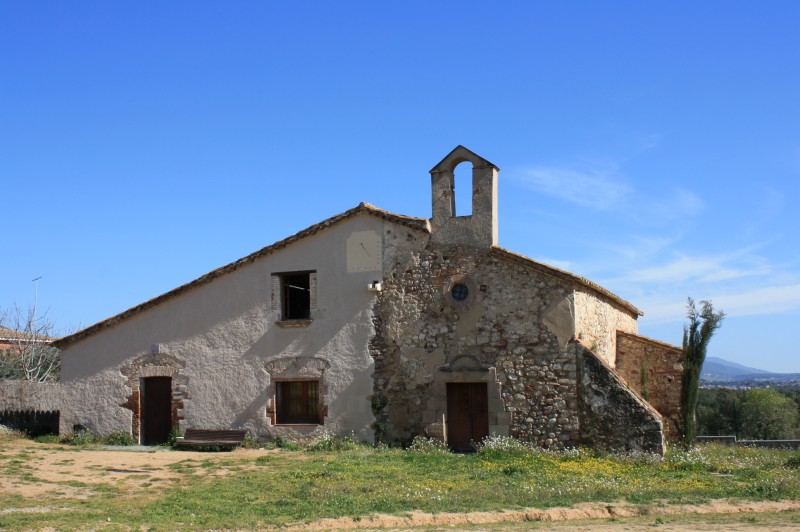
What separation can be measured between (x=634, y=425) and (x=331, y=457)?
6412mm

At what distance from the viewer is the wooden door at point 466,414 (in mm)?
17312

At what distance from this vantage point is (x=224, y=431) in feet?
61.8

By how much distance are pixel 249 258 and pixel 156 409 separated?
Result: 4.79 m

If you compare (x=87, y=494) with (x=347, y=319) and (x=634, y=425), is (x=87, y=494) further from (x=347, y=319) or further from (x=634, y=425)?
(x=634, y=425)

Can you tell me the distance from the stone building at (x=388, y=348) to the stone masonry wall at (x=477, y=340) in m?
0.03

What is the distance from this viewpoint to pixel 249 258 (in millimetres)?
19344

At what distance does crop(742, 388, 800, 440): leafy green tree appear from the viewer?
33656 millimetres

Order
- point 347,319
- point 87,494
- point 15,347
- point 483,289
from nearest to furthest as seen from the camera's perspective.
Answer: point 87,494 → point 483,289 → point 347,319 → point 15,347

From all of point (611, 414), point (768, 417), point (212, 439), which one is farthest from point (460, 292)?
point (768, 417)

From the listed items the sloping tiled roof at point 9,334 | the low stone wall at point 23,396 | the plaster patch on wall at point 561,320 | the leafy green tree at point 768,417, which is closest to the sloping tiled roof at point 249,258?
the plaster patch on wall at point 561,320

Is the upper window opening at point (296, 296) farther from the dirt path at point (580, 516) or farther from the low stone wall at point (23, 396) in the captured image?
the low stone wall at point (23, 396)

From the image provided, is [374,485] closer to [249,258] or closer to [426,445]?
[426,445]

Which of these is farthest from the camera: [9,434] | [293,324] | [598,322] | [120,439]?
[9,434]

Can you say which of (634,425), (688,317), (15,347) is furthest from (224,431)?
(15,347)
